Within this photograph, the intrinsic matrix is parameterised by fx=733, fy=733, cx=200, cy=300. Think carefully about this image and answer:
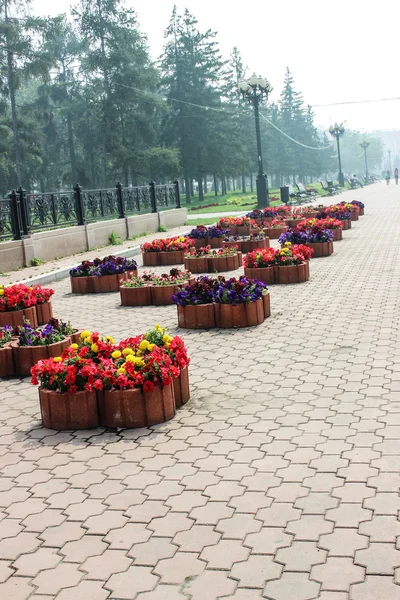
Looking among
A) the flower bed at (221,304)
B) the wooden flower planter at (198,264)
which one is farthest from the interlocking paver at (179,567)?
the wooden flower planter at (198,264)

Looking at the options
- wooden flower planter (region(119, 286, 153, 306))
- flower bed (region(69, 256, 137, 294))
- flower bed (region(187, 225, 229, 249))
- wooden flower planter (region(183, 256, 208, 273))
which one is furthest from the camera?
flower bed (region(187, 225, 229, 249))

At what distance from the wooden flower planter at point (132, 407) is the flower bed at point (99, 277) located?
23.8ft

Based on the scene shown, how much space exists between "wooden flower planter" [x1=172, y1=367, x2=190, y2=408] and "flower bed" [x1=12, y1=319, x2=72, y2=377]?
1762 millimetres

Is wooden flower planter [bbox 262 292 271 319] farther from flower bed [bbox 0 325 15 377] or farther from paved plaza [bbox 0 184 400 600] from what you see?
flower bed [bbox 0 325 15 377]

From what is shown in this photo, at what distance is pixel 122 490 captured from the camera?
4.39m

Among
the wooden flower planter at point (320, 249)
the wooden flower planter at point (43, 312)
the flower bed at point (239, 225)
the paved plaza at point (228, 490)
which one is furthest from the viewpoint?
the flower bed at point (239, 225)

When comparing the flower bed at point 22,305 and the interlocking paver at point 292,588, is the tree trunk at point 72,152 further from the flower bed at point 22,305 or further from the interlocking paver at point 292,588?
the interlocking paver at point 292,588

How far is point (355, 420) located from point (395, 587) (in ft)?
7.26

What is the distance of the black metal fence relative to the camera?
16.2m

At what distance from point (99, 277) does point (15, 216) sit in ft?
14.6

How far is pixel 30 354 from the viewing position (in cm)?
723

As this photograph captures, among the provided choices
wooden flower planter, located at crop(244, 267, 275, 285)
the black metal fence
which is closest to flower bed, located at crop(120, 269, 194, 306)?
wooden flower planter, located at crop(244, 267, 275, 285)

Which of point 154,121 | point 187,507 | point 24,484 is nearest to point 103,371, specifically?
point 24,484

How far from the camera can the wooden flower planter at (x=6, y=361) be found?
7297mm
